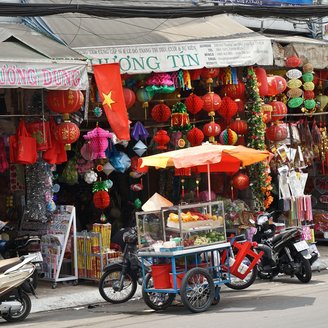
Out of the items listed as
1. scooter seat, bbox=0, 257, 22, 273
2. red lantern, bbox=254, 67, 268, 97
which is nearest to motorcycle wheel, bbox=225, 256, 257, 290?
scooter seat, bbox=0, 257, 22, 273

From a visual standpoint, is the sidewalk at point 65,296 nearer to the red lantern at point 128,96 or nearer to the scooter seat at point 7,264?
the scooter seat at point 7,264

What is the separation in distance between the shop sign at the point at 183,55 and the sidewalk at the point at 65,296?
3647mm

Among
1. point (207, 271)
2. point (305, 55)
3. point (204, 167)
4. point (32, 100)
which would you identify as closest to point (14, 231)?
point (32, 100)

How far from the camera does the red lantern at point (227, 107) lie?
15102 mm

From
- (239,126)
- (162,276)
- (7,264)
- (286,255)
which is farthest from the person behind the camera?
(239,126)

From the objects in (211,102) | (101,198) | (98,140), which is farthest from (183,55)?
(101,198)

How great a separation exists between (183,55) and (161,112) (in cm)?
117

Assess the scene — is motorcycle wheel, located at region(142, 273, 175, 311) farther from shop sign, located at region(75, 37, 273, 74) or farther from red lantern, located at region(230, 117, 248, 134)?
red lantern, located at region(230, 117, 248, 134)

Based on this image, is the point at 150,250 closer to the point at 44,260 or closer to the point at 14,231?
the point at 44,260

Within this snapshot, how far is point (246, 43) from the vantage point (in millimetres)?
15016

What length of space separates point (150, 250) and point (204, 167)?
Result: 2179 millimetres

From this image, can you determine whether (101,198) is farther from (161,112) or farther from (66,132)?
(161,112)

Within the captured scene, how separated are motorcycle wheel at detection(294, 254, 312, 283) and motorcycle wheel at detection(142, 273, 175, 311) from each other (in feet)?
10.0

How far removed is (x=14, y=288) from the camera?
1047 cm
